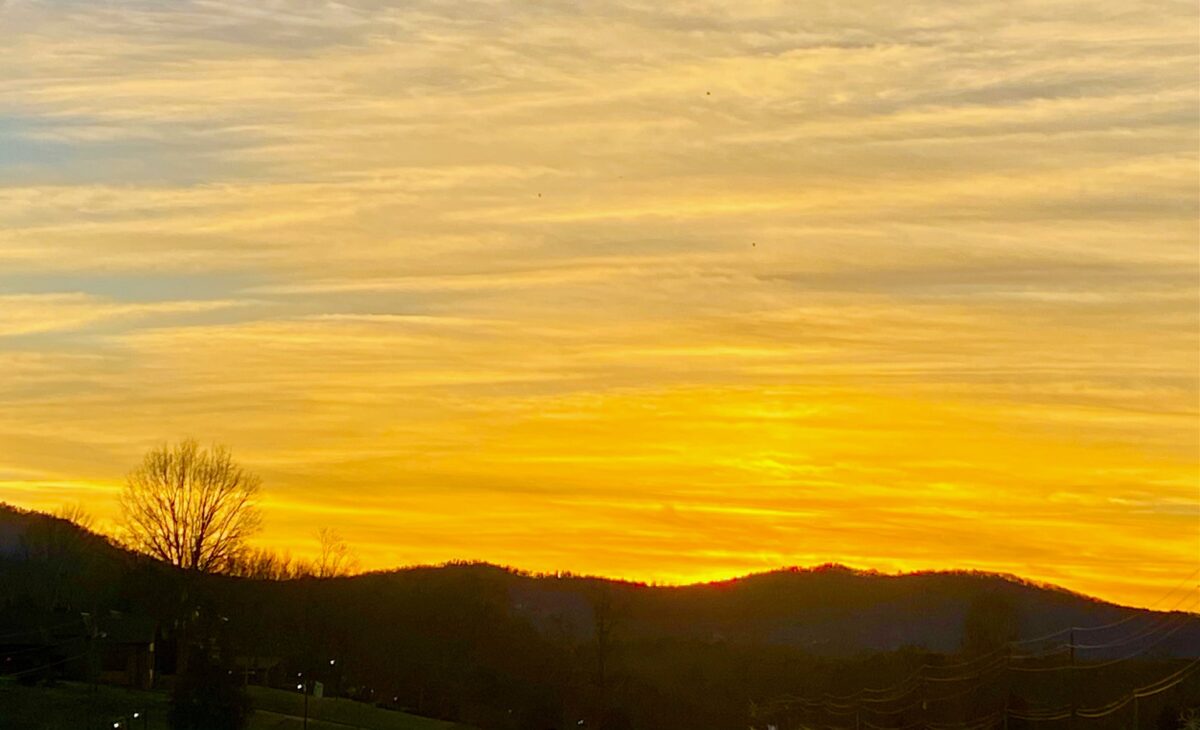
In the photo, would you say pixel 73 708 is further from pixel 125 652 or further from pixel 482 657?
pixel 482 657

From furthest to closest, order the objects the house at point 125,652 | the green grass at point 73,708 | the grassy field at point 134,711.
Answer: the house at point 125,652 < the grassy field at point 134,711 < the green grass at point 73,708

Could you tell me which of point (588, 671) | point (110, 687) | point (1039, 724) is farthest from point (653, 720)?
point (110, 687)

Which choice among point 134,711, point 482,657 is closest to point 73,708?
point 134,711

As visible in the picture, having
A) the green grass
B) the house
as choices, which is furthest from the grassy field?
the house

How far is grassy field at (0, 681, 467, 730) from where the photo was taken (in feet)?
278

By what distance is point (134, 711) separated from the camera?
90.2 metres

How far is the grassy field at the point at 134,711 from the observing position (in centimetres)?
8481

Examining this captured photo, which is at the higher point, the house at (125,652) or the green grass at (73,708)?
the house at (125,652)

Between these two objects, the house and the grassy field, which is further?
the house

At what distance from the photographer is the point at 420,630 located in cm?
16950

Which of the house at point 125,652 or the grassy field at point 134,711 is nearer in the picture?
the grassy field at point 134,711

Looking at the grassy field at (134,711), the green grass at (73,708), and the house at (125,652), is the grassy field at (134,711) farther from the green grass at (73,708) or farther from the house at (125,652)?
the house at (125,652)

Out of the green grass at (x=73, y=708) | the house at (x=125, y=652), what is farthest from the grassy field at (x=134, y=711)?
the house at (x=125, y=652)

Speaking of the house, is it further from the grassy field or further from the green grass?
the green grass
